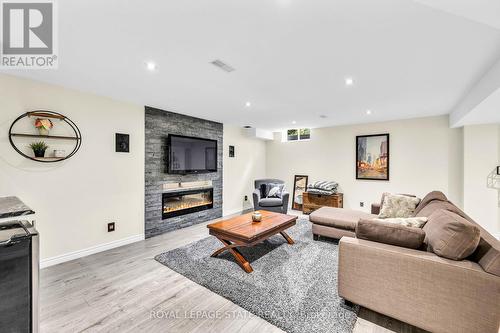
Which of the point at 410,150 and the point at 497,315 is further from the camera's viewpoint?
the point at 410,150

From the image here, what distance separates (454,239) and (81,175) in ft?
13.5

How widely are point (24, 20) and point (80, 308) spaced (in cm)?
239

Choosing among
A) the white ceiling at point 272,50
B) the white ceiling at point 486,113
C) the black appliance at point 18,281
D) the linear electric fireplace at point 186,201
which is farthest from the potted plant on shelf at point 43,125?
the white ceiling at point 486,113

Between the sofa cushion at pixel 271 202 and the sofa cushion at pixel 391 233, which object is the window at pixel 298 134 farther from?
the sofa cushion at pixel 391 233

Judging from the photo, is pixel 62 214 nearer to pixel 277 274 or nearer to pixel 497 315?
pixel 277 274

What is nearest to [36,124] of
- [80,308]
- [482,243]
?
[80,308]

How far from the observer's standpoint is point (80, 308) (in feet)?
6.31

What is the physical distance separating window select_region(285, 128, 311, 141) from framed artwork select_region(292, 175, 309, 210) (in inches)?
43.9

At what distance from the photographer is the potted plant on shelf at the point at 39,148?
254cm

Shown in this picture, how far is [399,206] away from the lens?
121 inches

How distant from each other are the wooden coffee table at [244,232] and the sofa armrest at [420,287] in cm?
104

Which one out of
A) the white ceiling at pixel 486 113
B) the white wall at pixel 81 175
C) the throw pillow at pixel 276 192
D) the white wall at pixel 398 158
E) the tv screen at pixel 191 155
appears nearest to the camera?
the white ceiling at pixel 486 113

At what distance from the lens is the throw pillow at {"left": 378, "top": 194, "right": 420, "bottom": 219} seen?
9.89 ft

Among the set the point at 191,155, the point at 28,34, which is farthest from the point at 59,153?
the point at 191,155
